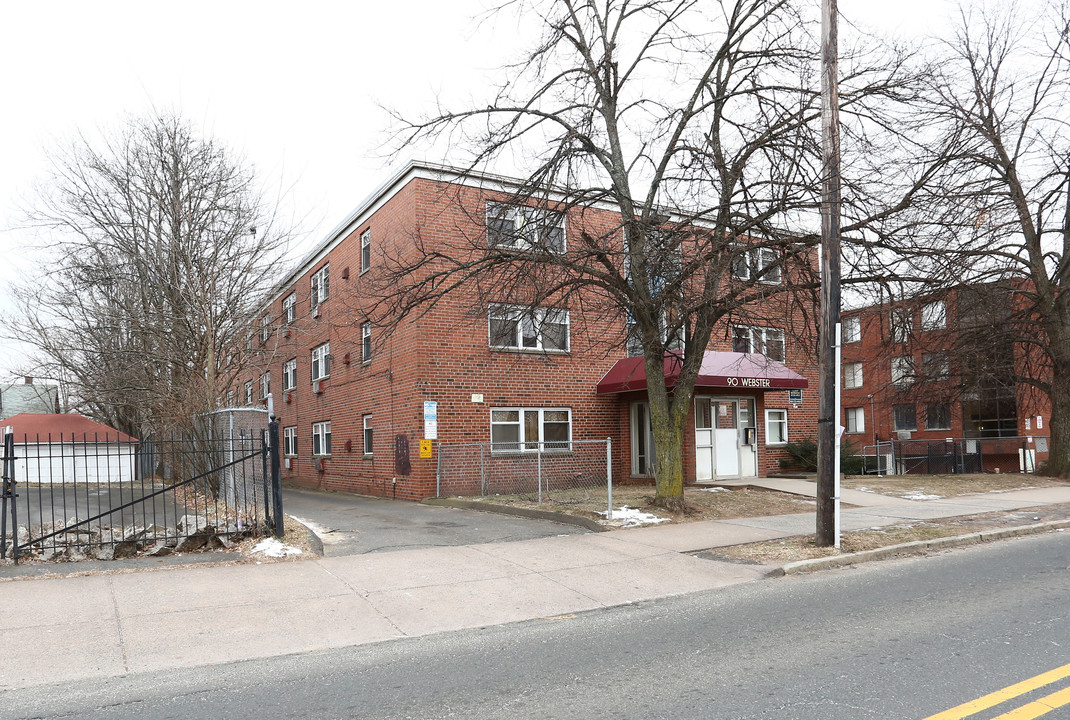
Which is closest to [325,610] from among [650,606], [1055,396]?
[650,606]

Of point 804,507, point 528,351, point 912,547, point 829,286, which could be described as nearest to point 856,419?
point 528,351

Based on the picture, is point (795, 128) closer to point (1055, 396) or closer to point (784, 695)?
point (784, 695)

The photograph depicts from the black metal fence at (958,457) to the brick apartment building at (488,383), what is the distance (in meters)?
7.12

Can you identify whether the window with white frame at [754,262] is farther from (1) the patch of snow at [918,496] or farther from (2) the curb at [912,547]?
(1) the patch of snow at [918,496]

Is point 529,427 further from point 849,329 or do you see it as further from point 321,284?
point 321,284

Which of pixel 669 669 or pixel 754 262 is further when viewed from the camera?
pixel 754 262

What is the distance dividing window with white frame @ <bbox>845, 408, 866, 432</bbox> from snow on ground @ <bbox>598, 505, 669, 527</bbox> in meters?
33.0

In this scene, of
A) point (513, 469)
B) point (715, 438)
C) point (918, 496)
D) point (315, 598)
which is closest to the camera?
point (315, 598)

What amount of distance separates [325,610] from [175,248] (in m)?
14.3

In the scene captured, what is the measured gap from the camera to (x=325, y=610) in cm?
716

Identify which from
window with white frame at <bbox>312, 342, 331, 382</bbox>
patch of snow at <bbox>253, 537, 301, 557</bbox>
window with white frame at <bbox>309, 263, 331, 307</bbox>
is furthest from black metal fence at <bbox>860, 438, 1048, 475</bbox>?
patch of snow at <bbox>253, 537, 301, 557</bbox>

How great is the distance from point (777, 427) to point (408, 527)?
45.4 ft

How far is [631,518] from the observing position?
486 inches

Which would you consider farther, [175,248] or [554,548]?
[175,248]
